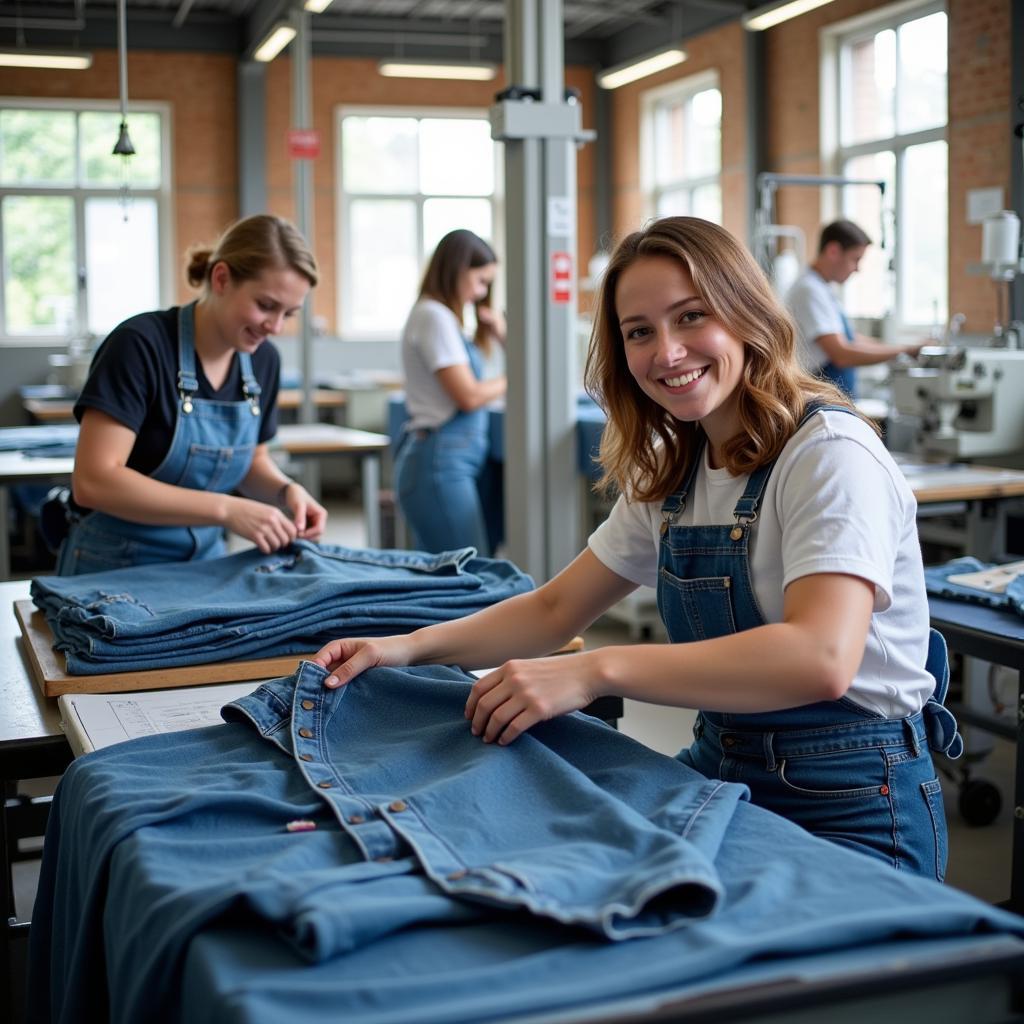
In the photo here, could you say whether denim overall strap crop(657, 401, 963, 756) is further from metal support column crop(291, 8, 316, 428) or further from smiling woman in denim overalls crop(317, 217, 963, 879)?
metal support column crop(291, 8, 316, 428)

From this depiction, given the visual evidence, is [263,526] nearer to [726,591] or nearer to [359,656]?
[359,656]

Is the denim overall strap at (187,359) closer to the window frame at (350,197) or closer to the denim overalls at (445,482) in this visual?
the denim overalls at (445,482)

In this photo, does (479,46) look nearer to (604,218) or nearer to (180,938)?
(604,218)

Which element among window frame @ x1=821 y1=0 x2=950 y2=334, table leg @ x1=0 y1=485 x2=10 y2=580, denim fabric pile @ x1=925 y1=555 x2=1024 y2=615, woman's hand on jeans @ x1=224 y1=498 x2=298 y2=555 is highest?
window frame @ x1=821 y1=0 x2=950 y2=334

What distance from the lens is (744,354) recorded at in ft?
4.77

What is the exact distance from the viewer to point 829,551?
1.24 m

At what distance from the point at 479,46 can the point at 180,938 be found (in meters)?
11.7

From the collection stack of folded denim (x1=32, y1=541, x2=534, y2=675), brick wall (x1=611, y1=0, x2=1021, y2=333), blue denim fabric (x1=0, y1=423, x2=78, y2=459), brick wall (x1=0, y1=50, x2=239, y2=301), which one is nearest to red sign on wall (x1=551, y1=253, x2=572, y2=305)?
blue denim fabric (x1=0, y1=423, x2=78, y2=459)

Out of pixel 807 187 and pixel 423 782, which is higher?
pixel 807 187

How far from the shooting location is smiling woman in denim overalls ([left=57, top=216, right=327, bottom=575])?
2.18 metres

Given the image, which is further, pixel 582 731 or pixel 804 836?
pixel 582 731

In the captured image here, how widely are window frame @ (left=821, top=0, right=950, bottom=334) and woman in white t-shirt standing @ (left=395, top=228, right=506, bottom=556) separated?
17.0ft

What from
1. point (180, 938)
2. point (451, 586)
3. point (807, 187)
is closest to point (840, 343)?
point (451, 586)

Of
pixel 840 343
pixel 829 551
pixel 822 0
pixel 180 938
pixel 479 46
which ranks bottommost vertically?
pixel 180 938
